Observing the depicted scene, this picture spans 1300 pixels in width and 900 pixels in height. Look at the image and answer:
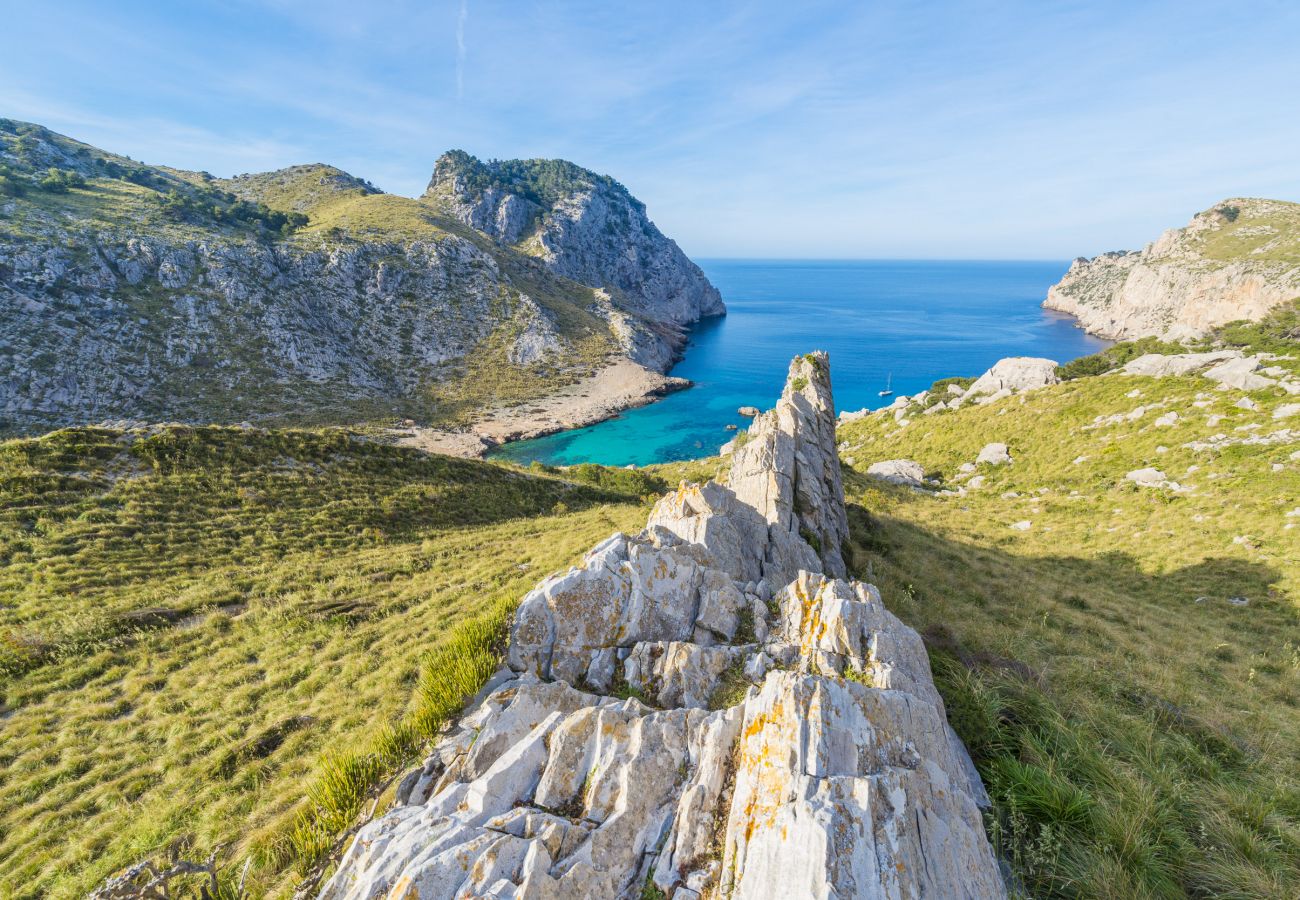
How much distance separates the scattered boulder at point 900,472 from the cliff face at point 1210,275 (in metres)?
95.8

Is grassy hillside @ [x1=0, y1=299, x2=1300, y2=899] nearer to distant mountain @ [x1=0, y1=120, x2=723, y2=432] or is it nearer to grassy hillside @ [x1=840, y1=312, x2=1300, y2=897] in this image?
grassy hillside @ [x1=840, y1=312, x2=1300, y2=897]

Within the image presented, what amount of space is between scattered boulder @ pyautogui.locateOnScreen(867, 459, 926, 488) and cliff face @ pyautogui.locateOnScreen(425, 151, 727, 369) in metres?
105

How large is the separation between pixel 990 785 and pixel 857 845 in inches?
160

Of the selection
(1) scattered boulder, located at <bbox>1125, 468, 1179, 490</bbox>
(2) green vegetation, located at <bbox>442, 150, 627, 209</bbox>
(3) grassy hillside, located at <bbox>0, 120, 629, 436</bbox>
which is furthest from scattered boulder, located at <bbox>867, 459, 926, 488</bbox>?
(2) green vegetation, located at <bbox>442, 150, 627, 209</bbox>

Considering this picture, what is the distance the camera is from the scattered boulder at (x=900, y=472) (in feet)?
117

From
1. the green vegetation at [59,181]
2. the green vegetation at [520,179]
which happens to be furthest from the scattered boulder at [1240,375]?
the green vegetation at [520,179]

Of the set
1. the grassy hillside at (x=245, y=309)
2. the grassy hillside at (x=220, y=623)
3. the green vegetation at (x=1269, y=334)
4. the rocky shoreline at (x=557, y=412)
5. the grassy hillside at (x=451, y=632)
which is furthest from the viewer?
the rocky shoreline at (x=557, y=412)

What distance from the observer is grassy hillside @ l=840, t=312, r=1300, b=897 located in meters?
5.71

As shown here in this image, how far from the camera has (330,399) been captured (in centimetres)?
7175

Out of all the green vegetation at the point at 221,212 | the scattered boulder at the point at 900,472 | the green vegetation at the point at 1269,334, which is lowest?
the scattered boulder at the point at 900,472

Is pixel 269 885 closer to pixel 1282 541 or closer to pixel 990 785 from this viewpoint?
pixel 990 785

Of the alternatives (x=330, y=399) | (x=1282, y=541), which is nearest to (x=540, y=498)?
(x=1282, y=541)

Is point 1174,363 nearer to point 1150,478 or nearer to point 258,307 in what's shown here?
point 1150,478

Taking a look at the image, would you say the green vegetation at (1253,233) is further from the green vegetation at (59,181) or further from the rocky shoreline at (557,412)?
the green vegetation at (59,181)
